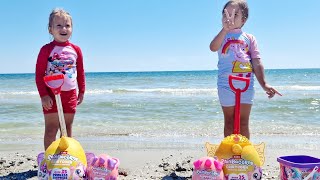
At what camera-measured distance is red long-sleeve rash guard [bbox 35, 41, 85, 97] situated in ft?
9.91

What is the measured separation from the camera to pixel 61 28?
120 inches

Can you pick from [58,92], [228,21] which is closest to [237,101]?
[228,21]

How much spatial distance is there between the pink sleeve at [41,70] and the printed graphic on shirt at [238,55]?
50.4 inches

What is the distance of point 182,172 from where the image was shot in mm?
3334

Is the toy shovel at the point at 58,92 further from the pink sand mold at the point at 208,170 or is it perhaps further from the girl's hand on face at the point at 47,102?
the pink sand mold at the point at 208,170

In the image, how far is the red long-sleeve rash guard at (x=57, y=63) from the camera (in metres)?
3.02

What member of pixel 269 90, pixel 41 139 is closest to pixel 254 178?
pixel 269 90

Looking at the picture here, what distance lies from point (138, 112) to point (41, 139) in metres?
2.82

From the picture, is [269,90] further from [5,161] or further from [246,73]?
[5,161]

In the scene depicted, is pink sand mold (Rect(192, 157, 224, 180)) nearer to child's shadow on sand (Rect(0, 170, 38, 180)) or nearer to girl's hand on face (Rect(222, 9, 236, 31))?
girl's hand on face (Rect(222, 9, 236, 31))

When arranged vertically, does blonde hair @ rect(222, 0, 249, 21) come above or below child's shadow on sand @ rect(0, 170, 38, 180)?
above

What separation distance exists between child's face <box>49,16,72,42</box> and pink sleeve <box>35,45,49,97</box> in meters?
0.13

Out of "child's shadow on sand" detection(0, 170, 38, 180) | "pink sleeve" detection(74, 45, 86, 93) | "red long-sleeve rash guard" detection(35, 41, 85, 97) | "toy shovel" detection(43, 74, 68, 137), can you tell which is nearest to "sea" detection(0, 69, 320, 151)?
"child's shadow on sand" detection(0, 170, 38, 180)

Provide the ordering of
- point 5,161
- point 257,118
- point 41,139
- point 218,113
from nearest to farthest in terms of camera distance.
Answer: point 5,161 < point 41,139 < point 257,118 < point 218,113
